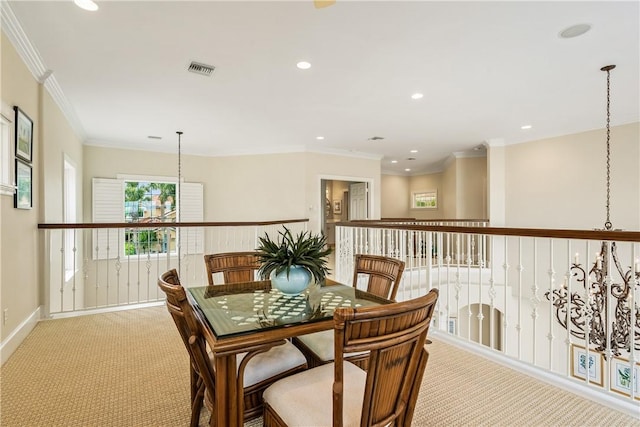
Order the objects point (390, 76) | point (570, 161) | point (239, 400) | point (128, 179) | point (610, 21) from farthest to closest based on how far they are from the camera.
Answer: point (128, 179), point (570, 161), point (390, 76), point (610, 21), point (239, 400)

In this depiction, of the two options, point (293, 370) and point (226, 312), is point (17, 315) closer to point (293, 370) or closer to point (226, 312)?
point (226, 312)

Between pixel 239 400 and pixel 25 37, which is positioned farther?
pixel 25 37

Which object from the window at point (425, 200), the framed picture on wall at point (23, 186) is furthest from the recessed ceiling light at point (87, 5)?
the window at point (425, 200)

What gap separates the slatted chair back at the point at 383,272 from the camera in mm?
1995

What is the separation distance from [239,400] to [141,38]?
282 centimetres

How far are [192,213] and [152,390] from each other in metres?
5.25

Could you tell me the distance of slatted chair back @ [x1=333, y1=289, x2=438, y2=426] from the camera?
3.10ft

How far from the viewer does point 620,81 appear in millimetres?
3500

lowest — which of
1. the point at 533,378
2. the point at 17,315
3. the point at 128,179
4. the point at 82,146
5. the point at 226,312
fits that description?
the point at 533,378

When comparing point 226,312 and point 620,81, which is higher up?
point 620,81

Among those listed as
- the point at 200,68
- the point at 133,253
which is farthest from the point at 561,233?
the point at 133,253

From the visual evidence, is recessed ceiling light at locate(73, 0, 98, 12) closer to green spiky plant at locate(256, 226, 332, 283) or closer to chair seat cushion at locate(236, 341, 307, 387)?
green spiky plant at locate(256, 226, 332, 283)

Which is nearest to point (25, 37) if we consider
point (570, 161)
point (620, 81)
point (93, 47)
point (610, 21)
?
point (93, 47)

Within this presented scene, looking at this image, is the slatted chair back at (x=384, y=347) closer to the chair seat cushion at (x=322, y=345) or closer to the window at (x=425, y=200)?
the chair seat cushion at (x=322, y=345)
